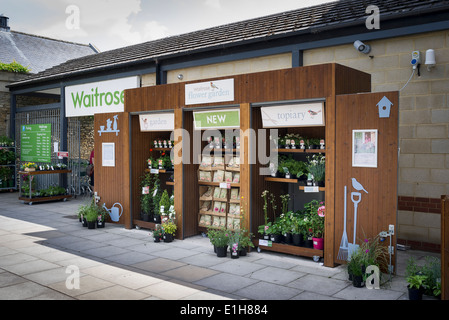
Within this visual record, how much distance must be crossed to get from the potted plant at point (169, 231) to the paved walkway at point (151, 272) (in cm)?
16

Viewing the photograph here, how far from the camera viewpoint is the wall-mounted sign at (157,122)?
8.70 metres

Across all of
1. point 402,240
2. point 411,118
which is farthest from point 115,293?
point 411,118

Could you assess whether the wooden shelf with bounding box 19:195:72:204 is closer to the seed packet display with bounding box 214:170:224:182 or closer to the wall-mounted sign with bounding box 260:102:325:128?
the seed packet display with bounding box 214:170:224:182

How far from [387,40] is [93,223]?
23.8ft

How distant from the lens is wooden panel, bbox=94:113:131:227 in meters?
9.35

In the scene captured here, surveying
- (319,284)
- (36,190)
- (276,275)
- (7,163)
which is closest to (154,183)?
(276,275)

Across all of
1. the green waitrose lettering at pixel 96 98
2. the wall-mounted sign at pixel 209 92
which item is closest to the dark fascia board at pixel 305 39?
the green waitrose lettering at pixel 96 98

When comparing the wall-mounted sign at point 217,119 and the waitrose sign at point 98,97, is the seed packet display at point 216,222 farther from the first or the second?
the waitrose sign at point 98,97

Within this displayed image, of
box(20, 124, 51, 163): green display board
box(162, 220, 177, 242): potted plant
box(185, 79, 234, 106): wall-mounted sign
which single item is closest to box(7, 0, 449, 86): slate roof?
box(20, 124, 51, 163): green display board

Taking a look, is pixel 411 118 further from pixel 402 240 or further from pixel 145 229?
pixel 145 229

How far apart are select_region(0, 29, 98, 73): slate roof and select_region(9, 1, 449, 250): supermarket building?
43.5 ft

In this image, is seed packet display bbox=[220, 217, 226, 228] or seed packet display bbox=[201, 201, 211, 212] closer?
seed packet display bbox=[220, 217, 226, 228]

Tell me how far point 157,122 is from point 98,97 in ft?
17.6

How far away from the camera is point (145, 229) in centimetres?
941
